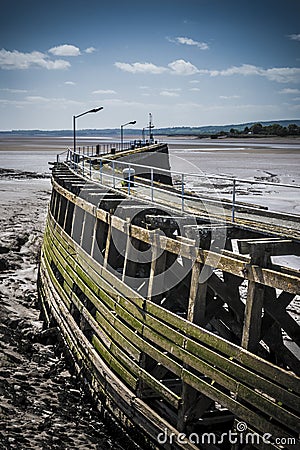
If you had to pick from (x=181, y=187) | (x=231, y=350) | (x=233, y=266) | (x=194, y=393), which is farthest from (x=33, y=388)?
(x=181, y=187)

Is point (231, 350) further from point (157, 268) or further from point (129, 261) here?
point (129, 261)

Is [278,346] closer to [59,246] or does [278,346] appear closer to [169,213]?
[169,213]

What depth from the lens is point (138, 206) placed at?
37.8ft

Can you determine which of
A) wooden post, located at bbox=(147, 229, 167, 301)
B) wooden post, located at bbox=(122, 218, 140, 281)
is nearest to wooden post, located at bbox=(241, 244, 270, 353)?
wooden post, located at bbox=(147, 229, 167, 301)

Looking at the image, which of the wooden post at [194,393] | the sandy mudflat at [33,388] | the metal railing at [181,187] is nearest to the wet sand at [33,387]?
the sandy mudflat at [33,388]

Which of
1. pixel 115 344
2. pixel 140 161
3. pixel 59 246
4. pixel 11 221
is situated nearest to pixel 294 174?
pixel 140 161

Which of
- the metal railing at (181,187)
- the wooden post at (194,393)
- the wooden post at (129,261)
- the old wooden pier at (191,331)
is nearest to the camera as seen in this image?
the old wooden pier at (191,331)

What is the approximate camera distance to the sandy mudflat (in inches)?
355

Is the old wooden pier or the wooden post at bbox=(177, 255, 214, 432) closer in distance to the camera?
the old wooden pier

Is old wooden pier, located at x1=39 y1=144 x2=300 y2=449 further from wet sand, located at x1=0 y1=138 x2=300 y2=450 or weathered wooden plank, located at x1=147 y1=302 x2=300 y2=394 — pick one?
wet sand, located at x1=0 y1=138 x2=300 y2=450

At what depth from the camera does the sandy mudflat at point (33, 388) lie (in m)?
9.02

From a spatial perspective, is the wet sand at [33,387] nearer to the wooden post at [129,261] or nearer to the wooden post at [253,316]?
the wooden post at [129,261]

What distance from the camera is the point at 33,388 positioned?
35.3ft

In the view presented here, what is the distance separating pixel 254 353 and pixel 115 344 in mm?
3546
